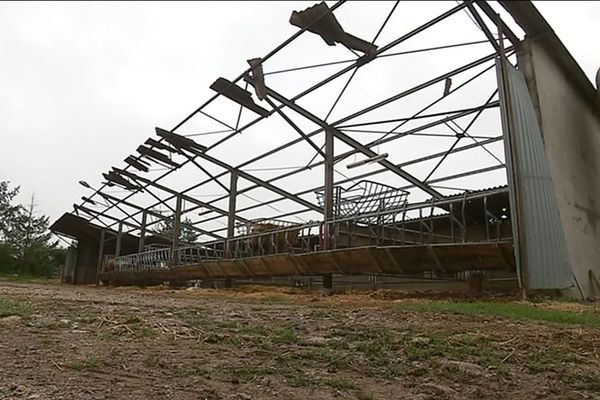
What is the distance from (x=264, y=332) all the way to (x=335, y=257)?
705cm

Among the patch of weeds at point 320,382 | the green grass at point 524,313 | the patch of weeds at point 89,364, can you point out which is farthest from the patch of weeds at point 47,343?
the green grass at point 524,313

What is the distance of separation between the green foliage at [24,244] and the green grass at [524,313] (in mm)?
37892

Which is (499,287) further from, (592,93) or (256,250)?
(256,250)

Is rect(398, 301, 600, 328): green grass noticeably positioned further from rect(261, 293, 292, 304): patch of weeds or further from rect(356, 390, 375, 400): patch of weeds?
rect(356, 390, 375, 400): patch of weeds

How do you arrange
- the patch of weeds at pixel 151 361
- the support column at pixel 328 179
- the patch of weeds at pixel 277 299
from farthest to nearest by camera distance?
the support column at pixel 328 179
the patch of weeds at pixel 277 299
the patch of weeds at pixel 151 361

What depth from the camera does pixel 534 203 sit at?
8.73m

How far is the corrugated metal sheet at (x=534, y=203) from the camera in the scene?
8.34 meters

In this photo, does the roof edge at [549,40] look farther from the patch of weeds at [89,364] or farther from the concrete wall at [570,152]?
the patch of weeds at [89,364]

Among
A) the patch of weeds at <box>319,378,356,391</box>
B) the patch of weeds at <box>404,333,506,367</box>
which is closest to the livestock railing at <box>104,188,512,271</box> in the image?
the patch of weeds at <box>404,333,506,367</box>

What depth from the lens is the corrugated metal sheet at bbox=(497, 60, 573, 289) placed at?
8336mm

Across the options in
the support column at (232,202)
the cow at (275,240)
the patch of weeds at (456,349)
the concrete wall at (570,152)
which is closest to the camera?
the patch of weeds at (456,349)

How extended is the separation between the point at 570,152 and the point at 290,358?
9.70 m

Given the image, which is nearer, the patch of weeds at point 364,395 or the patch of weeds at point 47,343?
the patch of weeds at point 364,395

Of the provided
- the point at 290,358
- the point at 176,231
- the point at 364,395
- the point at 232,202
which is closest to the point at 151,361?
the point at 290,358
